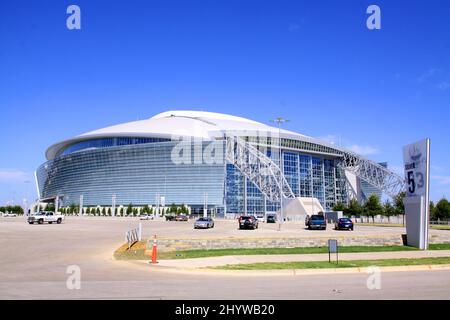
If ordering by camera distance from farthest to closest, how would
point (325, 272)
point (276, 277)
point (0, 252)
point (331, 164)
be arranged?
1. point (331, 164)
2. point (0, 252)
3. point (325, 272)
4. point (276, 277)

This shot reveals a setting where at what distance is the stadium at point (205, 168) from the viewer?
12575 cm

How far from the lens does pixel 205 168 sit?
127562 millimetres

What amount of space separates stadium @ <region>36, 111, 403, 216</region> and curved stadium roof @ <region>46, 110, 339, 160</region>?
0.31 m

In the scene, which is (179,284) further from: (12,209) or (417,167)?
(12,209)

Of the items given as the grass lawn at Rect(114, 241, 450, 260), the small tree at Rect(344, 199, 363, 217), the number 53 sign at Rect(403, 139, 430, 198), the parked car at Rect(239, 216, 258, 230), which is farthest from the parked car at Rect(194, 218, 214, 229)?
the small tree at Rect(344, 199, 363, 217)

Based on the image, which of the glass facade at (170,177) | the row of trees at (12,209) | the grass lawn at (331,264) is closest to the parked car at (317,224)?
the grass lawn at (331,264)

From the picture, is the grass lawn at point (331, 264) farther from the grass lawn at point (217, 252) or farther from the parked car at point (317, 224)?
the parked car at point (317, 224)

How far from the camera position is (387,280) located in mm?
14328

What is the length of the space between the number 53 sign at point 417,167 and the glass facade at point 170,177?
94693 mm

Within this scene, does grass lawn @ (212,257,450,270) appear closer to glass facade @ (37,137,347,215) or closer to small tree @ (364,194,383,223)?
small tree @ (364,194,383,223)

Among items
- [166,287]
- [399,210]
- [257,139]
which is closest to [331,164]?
[257,139]

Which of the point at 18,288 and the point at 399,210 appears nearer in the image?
Result: the point at 18,288
